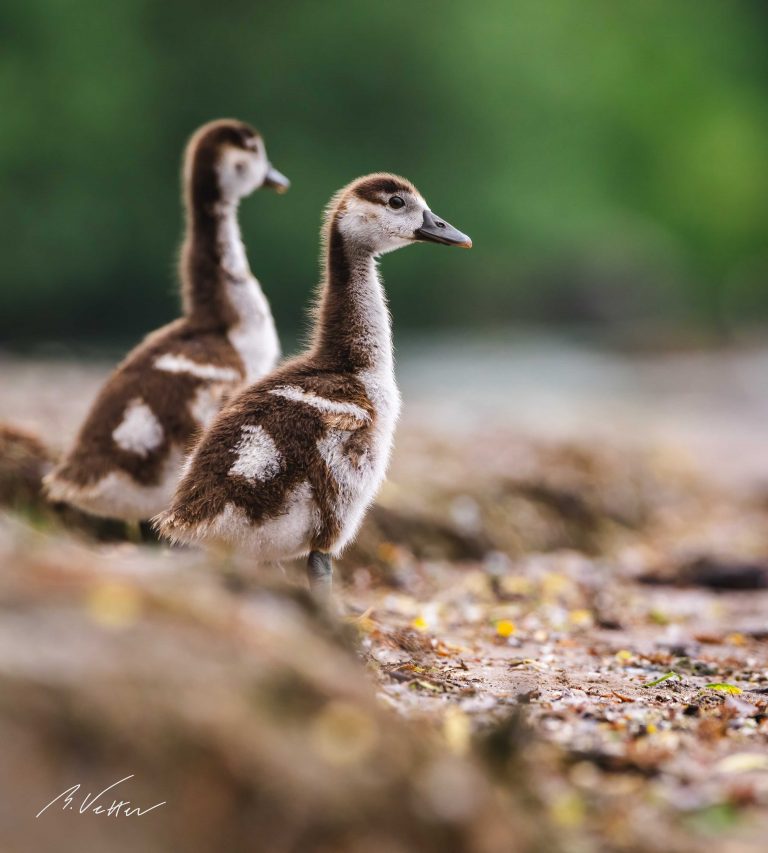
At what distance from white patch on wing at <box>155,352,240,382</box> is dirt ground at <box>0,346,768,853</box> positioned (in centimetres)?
109

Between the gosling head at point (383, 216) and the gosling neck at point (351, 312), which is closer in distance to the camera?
the gosling neck at point (351, 312)

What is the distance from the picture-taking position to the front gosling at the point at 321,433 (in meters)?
5.07

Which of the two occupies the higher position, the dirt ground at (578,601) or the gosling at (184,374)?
the gosling at (184,374)

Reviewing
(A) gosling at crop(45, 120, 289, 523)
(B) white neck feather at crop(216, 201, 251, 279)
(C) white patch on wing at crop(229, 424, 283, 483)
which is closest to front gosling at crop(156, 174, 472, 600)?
(C) white patch on wing at crop(229, 424, 283, 483)

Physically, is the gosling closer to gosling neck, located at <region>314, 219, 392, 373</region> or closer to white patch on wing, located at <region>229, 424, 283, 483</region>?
gosling neck, located at <region>314, 219, 392, 373</region>

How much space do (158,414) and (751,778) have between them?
365 cm

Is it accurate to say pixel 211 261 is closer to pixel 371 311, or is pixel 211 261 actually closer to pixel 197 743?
pixel 371 311

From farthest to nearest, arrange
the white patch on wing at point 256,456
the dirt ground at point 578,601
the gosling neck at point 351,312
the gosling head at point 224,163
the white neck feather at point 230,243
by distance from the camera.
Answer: the gosling head at point 224,163 → the white neck feather at point 230,243 → the gosling neck at point 351,312 → the white patch on wing at point 256,456 → the dirt ground at point 578,601

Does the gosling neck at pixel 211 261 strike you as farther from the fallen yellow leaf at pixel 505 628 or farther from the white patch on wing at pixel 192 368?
the fallen yellow leaf at pixel 505 628

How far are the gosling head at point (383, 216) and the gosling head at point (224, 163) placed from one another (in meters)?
1.67

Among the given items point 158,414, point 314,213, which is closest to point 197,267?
point 158,414

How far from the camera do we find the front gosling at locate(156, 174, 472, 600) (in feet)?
16.6
